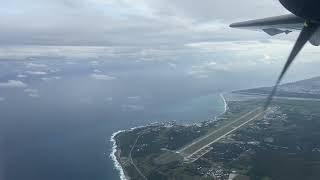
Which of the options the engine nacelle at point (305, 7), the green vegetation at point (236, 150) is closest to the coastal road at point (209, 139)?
the green vegetation at point (236, 150)

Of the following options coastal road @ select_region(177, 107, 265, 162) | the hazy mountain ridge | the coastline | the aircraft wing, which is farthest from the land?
the aircraft wing

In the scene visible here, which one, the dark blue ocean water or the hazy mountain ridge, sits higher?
the hazy mountain ridge

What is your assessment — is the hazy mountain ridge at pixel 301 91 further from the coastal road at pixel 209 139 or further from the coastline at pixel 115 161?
the coastline at pixel 115 161

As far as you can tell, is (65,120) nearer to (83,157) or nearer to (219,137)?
(83,157)

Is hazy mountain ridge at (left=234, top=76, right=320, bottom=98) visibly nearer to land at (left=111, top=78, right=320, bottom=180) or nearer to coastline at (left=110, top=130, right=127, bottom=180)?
land at (left=111, top=78, right=320, bottom=180)

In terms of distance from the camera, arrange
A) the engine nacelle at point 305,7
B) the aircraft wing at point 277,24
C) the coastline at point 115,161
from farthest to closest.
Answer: the coastline at point 115,161, the aircraft wing at point 277,24, the engine nacelle at point 305,7

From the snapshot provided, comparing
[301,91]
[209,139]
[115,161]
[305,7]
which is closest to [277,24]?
[305,7]
